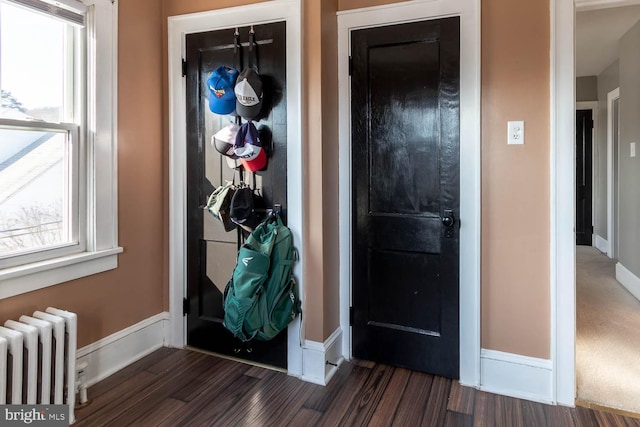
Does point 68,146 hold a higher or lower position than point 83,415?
higher

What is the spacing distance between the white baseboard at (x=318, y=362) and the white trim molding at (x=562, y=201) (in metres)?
1.15

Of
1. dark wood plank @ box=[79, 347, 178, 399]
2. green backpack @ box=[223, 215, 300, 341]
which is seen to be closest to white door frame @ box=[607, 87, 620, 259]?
green backpack @ box=[223, 215, 300, 341]

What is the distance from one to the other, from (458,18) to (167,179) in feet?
6.46

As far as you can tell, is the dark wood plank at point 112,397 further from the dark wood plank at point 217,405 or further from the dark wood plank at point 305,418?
the dark wood plank at point 305,418

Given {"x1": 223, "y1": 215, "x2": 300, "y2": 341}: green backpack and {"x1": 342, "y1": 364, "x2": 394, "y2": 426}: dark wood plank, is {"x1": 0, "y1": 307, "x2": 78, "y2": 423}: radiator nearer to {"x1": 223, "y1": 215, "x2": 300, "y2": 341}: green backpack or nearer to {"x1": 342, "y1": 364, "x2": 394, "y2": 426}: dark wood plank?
{"x1": 223, "y1": 215, "x2": 300, "y2": 341}: green backpack

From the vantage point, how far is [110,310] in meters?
2.35

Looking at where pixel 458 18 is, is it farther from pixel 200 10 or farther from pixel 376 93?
pixel 200 10

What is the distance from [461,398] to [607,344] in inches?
52.6

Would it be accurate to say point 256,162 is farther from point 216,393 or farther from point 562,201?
point 562,201

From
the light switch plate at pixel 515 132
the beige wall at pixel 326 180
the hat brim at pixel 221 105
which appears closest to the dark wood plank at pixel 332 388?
the beige wall at pixel 326 180

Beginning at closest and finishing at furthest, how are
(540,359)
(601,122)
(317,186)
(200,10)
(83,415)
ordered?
(83,415) → (540,359) → (317,186) → (200,10) → (601,122)

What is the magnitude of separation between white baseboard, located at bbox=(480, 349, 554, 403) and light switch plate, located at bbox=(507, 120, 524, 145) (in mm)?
1112

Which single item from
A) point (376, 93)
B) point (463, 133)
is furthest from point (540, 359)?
point (376, 93)

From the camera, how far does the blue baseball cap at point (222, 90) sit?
226 cm
